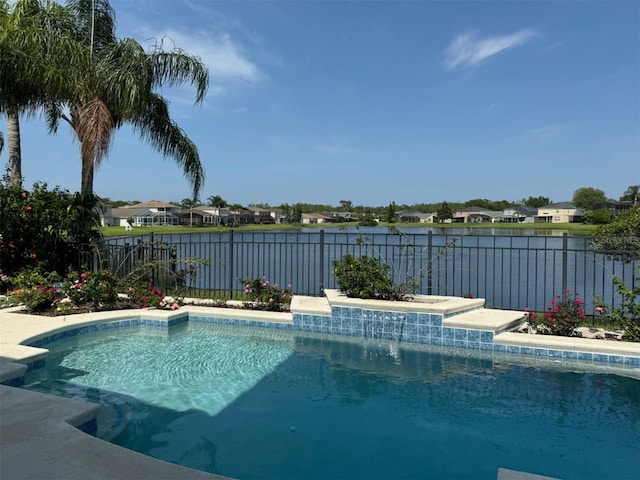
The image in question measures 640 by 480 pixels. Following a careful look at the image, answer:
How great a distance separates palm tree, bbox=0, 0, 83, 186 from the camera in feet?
31.1

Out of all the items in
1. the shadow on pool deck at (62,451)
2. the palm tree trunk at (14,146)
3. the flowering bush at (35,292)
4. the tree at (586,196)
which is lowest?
the shadow on pool deck at (62,451)

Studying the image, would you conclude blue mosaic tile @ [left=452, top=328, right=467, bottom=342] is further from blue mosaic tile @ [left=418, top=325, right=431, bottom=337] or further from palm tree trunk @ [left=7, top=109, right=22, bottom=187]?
palm tree trunk @ [left=7, top=109, right=22, bottom=187]

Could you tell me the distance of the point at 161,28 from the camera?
36.3ft

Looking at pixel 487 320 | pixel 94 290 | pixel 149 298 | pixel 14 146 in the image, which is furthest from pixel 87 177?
pixel 487 320

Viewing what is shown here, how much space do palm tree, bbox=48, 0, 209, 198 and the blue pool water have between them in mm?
5290

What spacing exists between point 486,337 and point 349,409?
2737 millimetres

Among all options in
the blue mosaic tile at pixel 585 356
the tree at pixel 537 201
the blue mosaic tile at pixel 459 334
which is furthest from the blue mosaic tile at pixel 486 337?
the tree at pixel 537 201

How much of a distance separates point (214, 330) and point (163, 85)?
21.9ft

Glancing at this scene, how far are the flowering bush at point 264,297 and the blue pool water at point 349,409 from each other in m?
1.55

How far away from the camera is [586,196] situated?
101312 millimetres

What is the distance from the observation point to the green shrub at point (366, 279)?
7.19 metres


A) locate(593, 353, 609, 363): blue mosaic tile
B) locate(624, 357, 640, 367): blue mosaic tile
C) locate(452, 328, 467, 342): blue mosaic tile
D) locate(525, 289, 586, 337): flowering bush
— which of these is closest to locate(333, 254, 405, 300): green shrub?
locate(452, 328, 467, 342): blue mosaic tile

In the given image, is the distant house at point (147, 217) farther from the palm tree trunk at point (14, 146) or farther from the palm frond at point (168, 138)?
the palm frond at point (168, 138)

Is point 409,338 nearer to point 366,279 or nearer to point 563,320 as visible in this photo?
point 366,279
